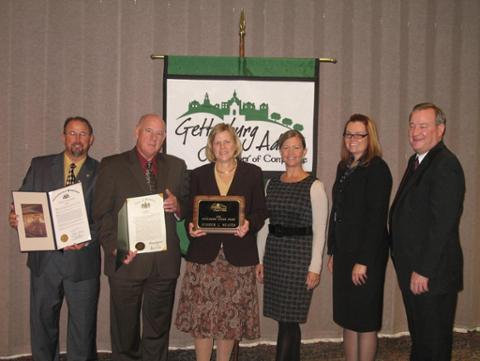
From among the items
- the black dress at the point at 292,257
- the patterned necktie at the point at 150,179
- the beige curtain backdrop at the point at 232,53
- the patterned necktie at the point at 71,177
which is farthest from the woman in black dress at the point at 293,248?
the patterned necktie at the point at 71,177

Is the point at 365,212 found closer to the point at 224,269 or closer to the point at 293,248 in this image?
the point at 293,248

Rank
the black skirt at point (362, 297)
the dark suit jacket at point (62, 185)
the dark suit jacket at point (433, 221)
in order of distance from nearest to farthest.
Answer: the dark suit jacket at point (433, 221)
the black skirt at point (362, 297)
the dark suit jacket at point (62, 185)

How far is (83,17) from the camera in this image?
352 cm

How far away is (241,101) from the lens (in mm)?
3520

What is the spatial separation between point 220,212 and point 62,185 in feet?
3.65

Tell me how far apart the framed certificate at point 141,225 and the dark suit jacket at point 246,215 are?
0.21m

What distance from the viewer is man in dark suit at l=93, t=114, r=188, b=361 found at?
8.81 ft

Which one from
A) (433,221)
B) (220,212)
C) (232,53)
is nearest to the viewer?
(433,221)

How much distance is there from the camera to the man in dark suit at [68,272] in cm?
290

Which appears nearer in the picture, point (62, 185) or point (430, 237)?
point (430, 237)

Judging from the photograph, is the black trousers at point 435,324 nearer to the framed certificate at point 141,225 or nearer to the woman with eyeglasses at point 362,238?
the woman with eyeglasses at point 362,238

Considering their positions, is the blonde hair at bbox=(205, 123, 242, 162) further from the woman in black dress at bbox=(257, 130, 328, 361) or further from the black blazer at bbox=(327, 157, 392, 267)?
the black blazer at bbox=(327, 157, 392, 267)

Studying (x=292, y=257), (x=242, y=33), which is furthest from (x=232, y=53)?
(x=292, y=257)

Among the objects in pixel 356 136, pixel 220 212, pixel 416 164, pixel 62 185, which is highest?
pixel 356 136
